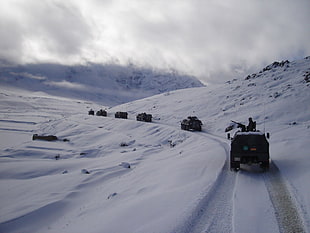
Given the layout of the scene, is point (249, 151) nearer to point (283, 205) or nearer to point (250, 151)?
point (250, 151)

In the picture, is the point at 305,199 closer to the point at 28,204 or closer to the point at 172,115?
the point at 28,204

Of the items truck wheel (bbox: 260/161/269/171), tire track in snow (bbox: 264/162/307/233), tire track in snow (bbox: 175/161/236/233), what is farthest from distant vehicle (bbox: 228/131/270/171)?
tire track in snow (bbox: 175/161/236/233)

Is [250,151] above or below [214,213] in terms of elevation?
above

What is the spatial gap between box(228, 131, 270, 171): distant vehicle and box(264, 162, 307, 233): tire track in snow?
785 mm

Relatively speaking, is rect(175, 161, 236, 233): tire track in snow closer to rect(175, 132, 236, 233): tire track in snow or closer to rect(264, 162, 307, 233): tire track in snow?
rect(175, 132, 236, 233): tire track in snow

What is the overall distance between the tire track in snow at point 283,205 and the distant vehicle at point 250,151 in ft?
2.58

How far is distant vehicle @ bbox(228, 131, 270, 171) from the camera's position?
33.0ft

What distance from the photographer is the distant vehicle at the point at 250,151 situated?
1005 centimetres

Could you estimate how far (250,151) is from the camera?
10.2 metres

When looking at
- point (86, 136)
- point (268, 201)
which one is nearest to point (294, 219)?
point (268, 201)

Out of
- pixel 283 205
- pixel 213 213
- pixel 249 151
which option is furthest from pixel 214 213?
pixel 249 151

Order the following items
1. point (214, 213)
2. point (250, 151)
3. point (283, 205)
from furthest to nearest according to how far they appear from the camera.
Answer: point (250, 151) → point (283, 205) → point (214, 213)

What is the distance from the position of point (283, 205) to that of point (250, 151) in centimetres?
387

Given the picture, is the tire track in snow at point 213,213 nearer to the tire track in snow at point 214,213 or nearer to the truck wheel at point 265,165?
the tire track in snow at point 214,213
